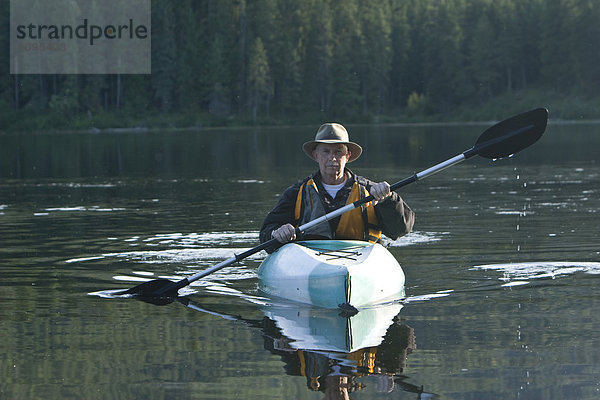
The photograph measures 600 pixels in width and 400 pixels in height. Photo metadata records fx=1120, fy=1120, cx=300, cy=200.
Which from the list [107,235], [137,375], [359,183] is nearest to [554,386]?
[137,375]

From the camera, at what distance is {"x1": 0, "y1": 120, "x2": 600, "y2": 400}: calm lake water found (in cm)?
715

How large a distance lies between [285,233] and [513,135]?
293 centimetres

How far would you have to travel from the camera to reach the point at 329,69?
103m

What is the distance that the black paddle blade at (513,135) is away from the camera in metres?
11.8

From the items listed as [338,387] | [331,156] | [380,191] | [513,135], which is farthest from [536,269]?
[338,387]

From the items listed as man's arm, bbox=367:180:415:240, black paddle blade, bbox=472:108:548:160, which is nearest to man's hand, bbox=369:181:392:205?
man's arm, bbox=367:180:415:240

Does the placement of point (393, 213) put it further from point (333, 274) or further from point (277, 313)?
point (277, 313)

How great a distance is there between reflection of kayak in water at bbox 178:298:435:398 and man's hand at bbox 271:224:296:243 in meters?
0.70

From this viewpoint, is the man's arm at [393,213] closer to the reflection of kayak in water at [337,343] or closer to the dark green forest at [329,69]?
the reflection of kayak in water at [337,343]

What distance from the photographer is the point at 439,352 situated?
7906mm

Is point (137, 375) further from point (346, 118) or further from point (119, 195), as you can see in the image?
point (346, 118)

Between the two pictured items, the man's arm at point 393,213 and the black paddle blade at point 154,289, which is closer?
the man's arm at point 393,213

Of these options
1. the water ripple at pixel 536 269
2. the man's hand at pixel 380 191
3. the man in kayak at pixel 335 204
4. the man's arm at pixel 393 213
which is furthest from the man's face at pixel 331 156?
the water ripple at pixel 536 269

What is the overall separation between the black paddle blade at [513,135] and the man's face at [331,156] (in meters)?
1.84
